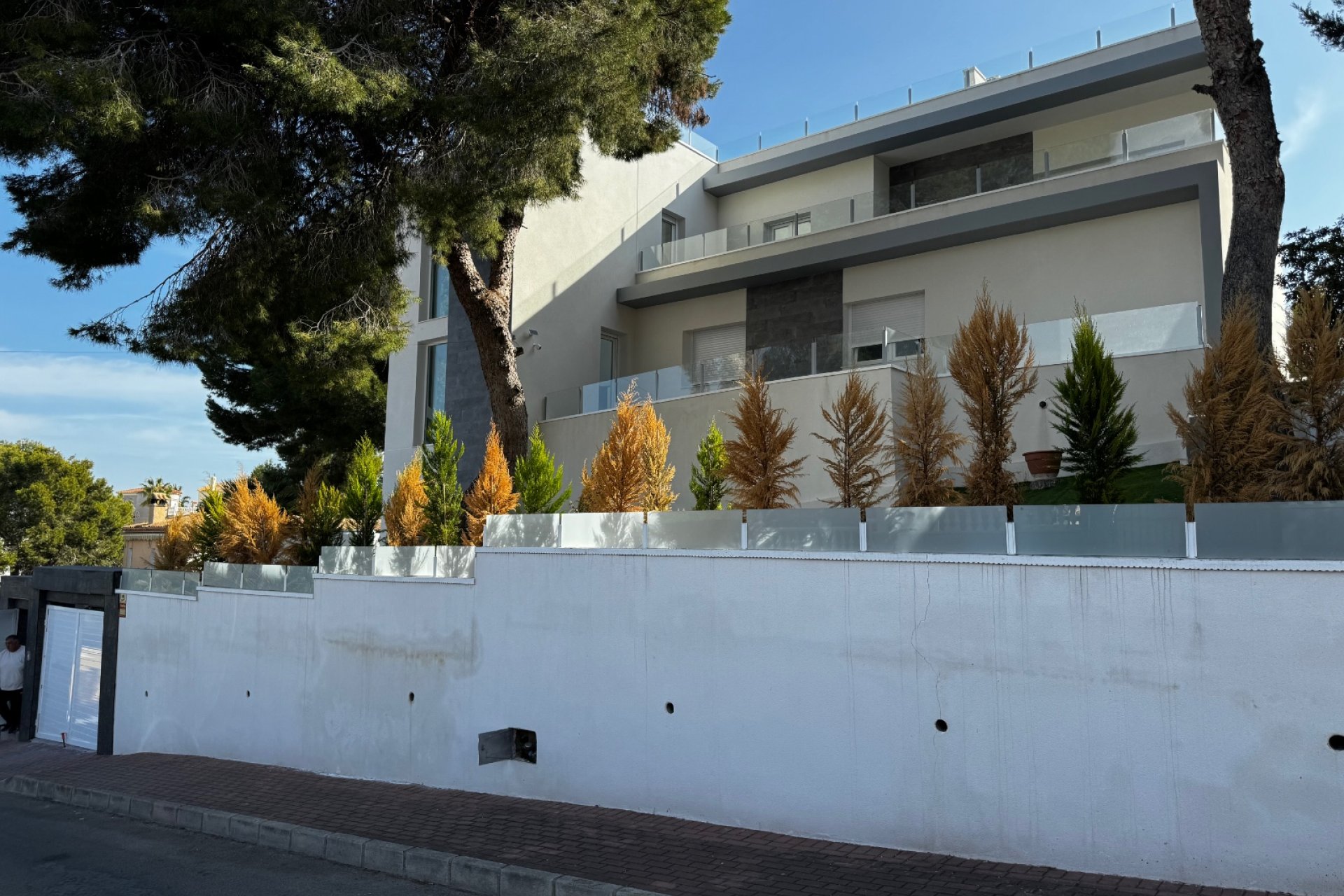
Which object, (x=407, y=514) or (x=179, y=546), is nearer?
(x=407, y=514)

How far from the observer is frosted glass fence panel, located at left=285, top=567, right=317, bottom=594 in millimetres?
13352

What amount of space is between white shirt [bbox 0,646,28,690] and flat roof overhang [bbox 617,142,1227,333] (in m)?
14.1

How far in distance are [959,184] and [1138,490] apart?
8029 millimetres

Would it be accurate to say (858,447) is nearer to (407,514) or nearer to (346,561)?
(346,561)

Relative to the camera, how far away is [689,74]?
16.2m

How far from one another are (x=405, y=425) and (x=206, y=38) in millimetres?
9722

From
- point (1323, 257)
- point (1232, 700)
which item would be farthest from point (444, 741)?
point (1323, 257)

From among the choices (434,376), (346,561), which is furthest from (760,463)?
(434,376)

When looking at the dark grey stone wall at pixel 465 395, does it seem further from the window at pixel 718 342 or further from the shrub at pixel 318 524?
the window at pixel 718 342

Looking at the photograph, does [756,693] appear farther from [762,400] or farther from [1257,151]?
[1257,151]

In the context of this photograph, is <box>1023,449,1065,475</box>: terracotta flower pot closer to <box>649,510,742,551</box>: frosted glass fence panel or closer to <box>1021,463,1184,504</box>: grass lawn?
<box>1021,463,1184,504</box>: grass lawn

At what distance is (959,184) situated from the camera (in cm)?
1808

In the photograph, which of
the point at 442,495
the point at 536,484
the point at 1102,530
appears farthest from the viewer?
the point at 442,495

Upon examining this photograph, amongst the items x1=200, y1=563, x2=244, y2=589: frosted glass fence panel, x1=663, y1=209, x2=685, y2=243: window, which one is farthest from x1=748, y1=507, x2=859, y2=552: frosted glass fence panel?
x1=663, y1=209, x2=685, y2=243: window
